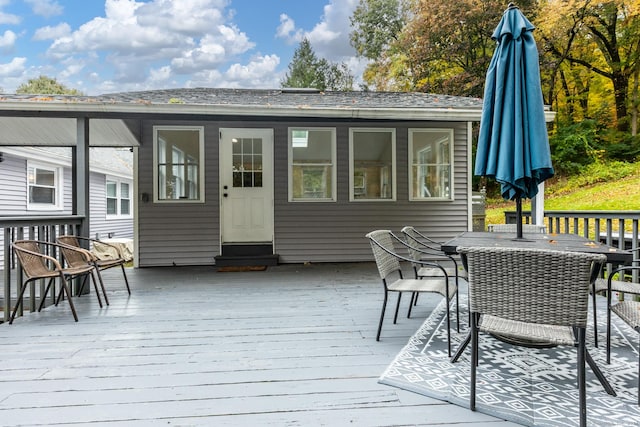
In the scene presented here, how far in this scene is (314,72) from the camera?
24.5m

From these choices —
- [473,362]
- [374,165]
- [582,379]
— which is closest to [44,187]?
[374,165]

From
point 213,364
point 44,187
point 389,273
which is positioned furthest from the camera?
point 44,187

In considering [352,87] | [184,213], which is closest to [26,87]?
[352,87]

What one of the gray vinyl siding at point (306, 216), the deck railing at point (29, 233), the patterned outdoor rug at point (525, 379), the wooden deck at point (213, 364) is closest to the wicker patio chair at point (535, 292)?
the patterned outdoor rug at point (525, 379)

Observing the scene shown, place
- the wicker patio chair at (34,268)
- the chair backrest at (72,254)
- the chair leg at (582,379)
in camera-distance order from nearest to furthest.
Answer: the chair leg at (582,379) → the wicker patio chair at (34,268) → the chair backrest at (72,254)

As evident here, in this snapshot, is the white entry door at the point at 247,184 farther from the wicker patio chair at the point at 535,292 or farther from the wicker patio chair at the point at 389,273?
the wicker patio chair at the point at 535,292

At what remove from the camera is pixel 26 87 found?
1059 inches

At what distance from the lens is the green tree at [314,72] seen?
23.8 m

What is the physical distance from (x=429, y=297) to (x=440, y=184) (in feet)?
10.6

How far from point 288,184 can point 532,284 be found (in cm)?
501

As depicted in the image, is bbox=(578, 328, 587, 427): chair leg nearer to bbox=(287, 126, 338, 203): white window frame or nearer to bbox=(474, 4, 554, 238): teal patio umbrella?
bbox=(474, 4, 554, 238): teal patio umbrella

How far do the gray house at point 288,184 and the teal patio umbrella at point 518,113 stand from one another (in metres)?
3.50

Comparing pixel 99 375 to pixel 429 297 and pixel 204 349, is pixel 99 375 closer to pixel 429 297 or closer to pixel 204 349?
pixel 204 349

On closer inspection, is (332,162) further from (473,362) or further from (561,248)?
(473,362)
